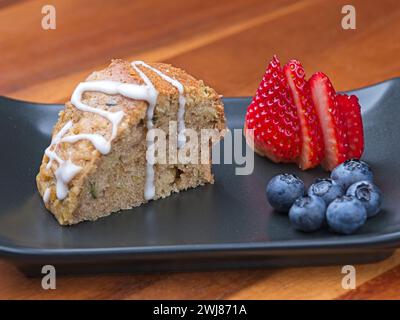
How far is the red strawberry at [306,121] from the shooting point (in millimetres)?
3160

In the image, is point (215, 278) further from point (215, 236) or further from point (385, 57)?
point (385, 57)

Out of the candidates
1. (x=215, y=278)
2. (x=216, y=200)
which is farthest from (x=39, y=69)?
(x=215, y=278)

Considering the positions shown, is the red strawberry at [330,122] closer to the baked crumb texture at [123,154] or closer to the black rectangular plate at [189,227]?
the black rectangular plate at [189,227]

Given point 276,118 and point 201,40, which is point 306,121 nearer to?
point 276,118

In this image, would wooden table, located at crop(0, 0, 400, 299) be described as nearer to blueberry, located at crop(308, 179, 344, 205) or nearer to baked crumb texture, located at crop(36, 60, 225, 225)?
baked crumb texture, located at crop(36, 60, 225, 225)

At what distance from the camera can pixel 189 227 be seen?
9.18 ft

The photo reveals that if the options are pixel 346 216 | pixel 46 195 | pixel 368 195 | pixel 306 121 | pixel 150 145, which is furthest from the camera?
pixel 306 121

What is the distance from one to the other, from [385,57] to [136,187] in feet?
5.49

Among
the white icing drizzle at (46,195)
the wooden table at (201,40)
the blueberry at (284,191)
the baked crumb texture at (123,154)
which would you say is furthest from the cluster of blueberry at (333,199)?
the wooden table at (201,40)

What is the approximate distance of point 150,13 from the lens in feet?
15.0

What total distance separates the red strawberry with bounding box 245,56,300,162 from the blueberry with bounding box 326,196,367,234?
0.53 m

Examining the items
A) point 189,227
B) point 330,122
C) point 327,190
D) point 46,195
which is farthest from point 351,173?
point 46,195

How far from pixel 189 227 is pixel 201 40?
1.72 meters

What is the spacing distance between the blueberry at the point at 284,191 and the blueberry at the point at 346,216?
18cm
